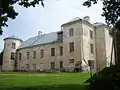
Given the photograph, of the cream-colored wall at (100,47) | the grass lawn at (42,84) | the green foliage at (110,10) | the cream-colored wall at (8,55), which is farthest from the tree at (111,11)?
the cream-colored wall at (8,55)

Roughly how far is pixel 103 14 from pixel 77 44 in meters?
25.4

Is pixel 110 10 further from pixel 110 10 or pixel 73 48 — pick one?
pixel 73 48

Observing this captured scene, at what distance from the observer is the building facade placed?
39500mm

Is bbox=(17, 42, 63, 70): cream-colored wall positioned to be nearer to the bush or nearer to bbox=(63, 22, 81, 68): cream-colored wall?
bbox=(63, 22, 81, 68): cream-colored wall

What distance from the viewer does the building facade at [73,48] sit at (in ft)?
130

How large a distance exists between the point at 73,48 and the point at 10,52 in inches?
758

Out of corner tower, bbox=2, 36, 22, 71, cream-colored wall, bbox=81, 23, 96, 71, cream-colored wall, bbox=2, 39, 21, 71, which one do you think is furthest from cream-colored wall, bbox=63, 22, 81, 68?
cream-colored wall, bbox=2, 39, 21, 71

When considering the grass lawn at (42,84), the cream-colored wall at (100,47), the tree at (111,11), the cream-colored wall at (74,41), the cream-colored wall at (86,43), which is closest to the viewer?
the grass lawn at (42,84)

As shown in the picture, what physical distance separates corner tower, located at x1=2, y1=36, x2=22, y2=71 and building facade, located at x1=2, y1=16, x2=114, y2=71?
4430mm

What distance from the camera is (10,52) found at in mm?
53406

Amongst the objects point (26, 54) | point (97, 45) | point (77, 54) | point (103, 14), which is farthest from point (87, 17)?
point (103, 14)

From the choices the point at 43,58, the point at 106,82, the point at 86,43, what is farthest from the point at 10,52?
the point at 106,82

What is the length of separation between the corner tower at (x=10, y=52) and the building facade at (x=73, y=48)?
443cm

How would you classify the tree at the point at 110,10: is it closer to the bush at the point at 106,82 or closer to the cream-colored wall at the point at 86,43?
the bush at the point at 106,82
